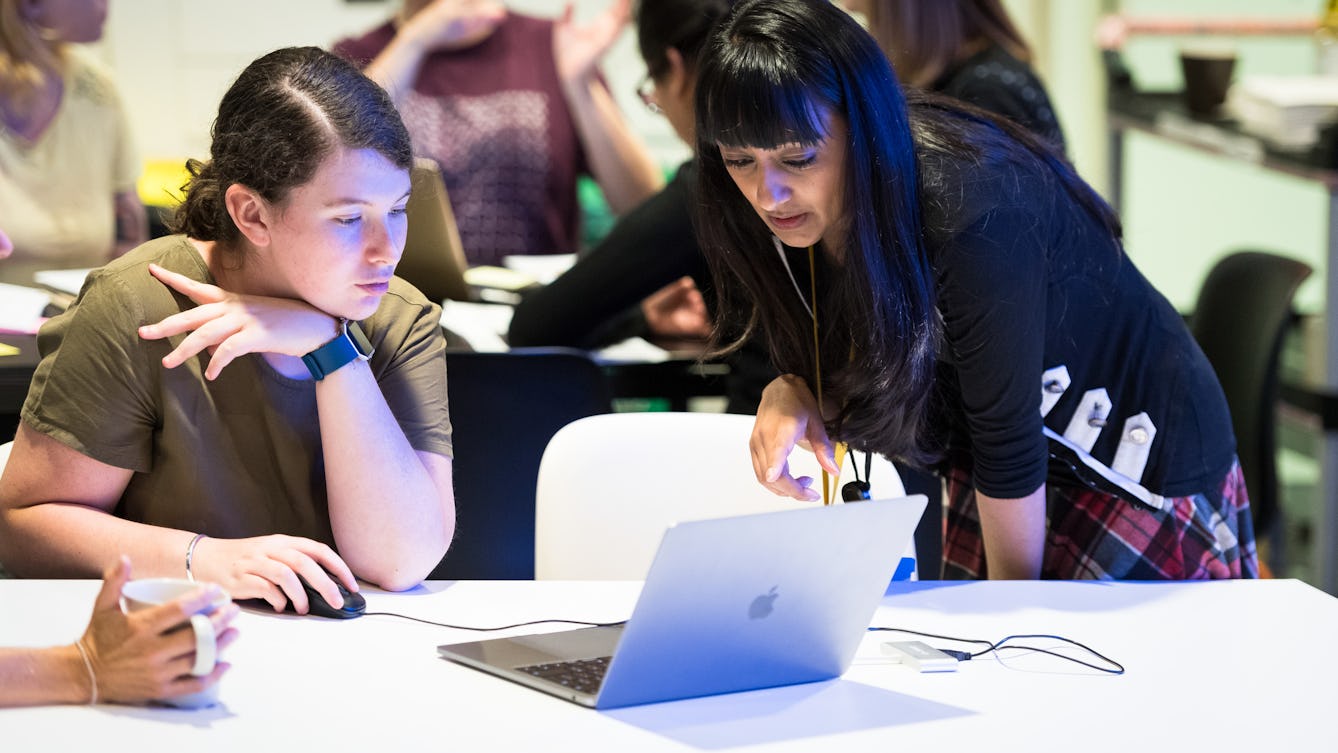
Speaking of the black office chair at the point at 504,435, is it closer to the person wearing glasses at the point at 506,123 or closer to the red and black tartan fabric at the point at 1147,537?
the red and black tartan fabric at the point at 1147,537

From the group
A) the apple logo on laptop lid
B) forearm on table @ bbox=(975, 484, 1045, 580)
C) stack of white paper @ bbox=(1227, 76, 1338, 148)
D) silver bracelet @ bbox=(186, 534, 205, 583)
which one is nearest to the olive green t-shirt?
silver bracelet @ bbox=(186, 534, 205, 583)

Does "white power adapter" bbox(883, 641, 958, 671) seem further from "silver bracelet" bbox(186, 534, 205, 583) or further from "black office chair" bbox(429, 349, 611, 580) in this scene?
"black office chair" bbox(429, 349, 611, 580)

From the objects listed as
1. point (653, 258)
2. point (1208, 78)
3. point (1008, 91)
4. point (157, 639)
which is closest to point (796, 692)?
point (157, 639)

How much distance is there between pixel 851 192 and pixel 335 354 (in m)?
0.58

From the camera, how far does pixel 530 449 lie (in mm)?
2436

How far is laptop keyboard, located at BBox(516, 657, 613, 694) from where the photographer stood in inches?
54.6

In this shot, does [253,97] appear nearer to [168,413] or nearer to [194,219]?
[194,219]

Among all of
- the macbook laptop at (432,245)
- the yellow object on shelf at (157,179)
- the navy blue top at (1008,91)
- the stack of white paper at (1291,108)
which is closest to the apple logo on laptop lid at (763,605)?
the macbook laptop at (432,245)

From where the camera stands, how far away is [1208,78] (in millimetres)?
4047

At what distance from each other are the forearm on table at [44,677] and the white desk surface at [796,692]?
0.04 ft

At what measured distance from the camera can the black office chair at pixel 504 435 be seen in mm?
2393

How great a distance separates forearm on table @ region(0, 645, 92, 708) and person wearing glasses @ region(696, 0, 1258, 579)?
78 cm

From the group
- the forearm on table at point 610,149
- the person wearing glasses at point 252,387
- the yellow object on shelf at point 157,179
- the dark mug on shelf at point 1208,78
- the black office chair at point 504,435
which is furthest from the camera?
the yellow object on shelf at point 157,179

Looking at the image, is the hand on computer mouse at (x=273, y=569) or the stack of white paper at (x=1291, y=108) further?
the stack of white paper at (x=1291, y=108)
